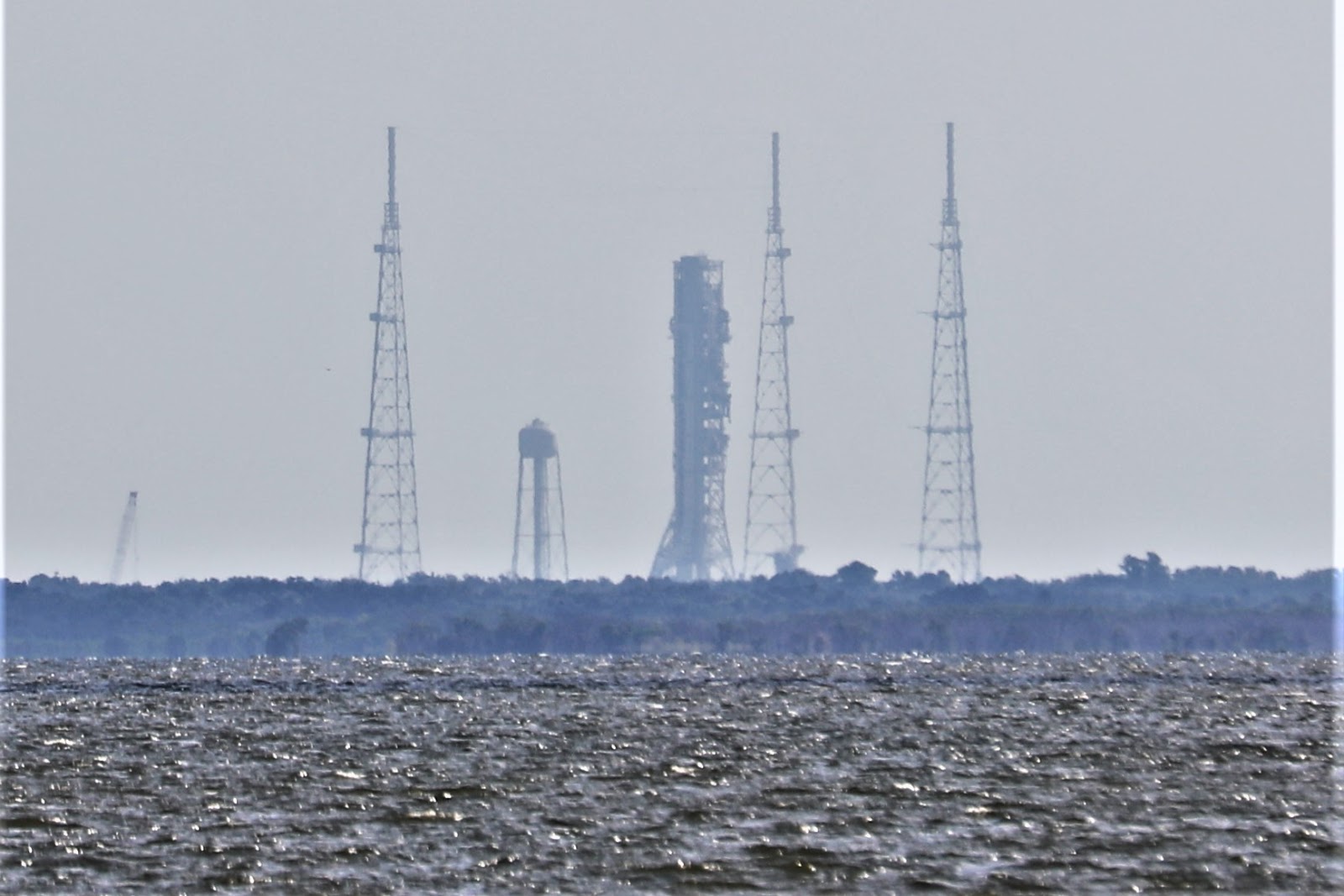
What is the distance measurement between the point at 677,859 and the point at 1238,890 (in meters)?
10.4

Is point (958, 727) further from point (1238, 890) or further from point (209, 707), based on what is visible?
point (1238, 890)

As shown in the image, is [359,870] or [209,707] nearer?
[359,870]

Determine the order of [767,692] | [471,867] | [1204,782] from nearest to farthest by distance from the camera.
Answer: [471,867] < [1204,782] < [767,692]

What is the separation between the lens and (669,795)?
69.0m

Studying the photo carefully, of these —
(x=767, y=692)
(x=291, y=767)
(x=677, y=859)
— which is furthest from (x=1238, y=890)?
(x=767, y=692)

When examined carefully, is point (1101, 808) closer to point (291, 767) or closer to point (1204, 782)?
point (1204, 782)

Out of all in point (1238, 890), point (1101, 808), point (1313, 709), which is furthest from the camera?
point (1313, 709)

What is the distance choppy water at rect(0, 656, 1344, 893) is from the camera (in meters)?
51.9

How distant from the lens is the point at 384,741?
9462 centimetres

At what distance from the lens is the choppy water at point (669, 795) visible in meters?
51.9

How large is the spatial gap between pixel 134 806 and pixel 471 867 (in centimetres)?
1577

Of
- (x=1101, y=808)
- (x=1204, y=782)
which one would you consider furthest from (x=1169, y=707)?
(x=1101, y=808)

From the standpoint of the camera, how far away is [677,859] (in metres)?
53.8

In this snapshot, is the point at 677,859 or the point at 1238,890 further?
the point at 677,859
